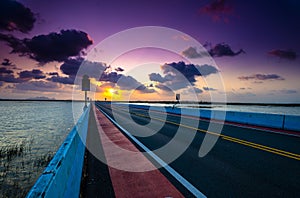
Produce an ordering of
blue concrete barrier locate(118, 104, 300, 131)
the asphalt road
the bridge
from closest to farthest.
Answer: the bridge, the asphalt road, blue concrete barrier locate(118, 104, 300, 131)

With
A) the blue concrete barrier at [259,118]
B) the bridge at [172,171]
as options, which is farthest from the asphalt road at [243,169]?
the blue concrete barrier at [259,118]

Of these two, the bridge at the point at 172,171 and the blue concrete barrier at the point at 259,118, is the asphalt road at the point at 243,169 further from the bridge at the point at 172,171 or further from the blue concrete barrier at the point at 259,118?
the blue concrete barrier at the point at 259,118

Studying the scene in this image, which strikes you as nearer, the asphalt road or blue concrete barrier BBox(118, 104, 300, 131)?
the asphalt road

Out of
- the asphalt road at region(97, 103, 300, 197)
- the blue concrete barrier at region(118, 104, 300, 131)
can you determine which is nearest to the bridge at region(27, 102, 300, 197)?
the asphalt road at region(97, 103, 300, 197)

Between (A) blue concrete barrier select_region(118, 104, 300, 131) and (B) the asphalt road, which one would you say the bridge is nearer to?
(B) the asphalt road

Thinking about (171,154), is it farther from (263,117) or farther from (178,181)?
(263,117)

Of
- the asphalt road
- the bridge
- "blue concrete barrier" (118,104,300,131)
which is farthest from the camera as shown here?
"blue concrete barrier" (118,104,300,131)

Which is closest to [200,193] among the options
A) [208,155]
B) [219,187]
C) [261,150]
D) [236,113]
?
[219,187]

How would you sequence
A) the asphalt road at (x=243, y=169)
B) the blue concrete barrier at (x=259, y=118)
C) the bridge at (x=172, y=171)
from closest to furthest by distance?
the bridge at (x=172, y=171) → the asphalt road at (x=243, y=169) → the blue concrete barrier at (x=259, y=118)

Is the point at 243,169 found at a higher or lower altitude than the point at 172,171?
higher

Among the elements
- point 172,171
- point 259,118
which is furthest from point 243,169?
point 259,118

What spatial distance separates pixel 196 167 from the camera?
481 centimetres

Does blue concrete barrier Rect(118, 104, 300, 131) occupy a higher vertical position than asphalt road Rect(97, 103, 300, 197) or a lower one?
higher

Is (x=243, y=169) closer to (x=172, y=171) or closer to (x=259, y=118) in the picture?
(x=172, y=171)
